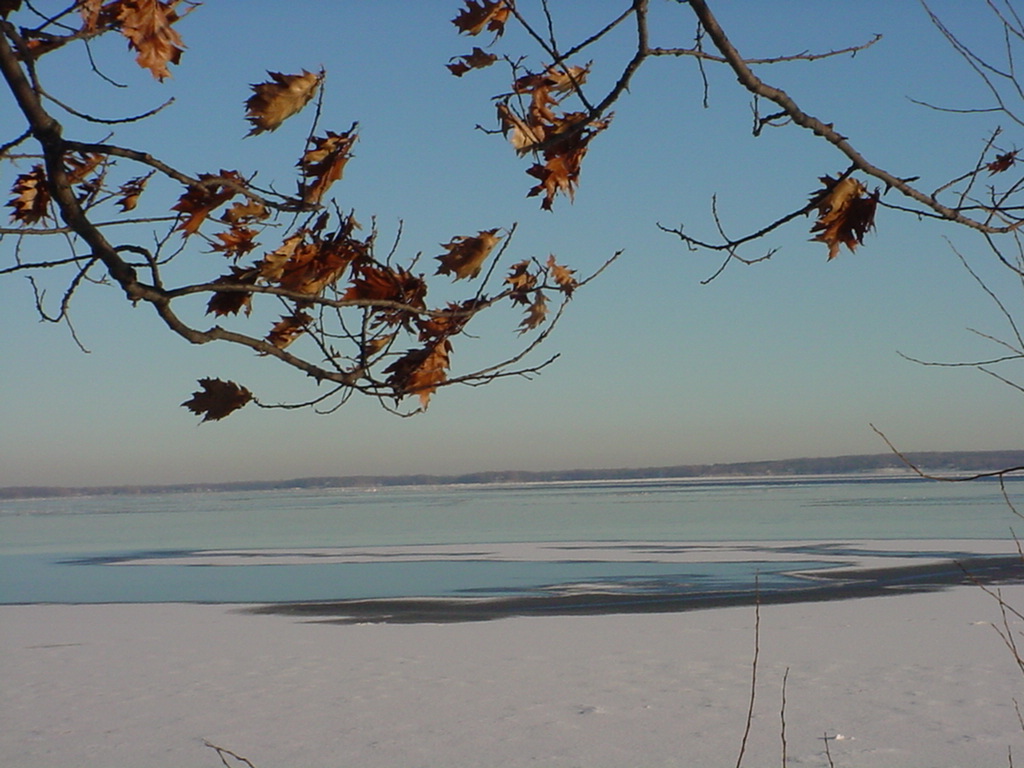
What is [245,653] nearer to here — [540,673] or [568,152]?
[540,673]

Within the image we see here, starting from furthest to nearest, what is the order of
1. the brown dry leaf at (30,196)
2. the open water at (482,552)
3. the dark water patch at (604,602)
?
the open water at (482,552), the dark water patch at (604,602), the brown dry leaf at (30,196)

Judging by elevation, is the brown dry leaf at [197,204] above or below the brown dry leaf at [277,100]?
below

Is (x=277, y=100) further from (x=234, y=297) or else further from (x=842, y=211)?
(x=842, y=211)

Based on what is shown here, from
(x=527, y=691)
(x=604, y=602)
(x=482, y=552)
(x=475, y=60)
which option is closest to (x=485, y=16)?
(x=475, y=60)

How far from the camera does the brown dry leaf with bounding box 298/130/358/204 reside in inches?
76.2

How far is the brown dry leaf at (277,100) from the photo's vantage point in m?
1.90

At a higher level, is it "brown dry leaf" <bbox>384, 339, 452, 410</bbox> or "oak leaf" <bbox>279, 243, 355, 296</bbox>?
"oak leaf" <bbox>279, 243, 355, 296</bbox>

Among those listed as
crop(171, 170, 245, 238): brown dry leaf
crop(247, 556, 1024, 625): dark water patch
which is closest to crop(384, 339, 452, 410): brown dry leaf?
crop(171, 170, 245, 238): brown dry leaf

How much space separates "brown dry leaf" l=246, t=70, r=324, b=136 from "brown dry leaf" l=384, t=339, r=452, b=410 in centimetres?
50

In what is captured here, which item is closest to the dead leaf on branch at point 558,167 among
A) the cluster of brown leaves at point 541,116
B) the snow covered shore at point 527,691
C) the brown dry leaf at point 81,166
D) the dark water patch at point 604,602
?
the cluster of brown leaves at point 541,116

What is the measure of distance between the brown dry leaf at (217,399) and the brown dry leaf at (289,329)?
161 millimetres

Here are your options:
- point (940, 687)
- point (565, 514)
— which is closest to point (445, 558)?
point (940, 687)

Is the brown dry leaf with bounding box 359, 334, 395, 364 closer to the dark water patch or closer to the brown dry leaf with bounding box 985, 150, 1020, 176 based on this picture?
the brown dry leaf with bounding box 985, 150, 1020, 176

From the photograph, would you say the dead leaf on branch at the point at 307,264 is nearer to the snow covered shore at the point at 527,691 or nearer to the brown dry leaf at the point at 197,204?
the brown dry leaf at the point at 197,204
